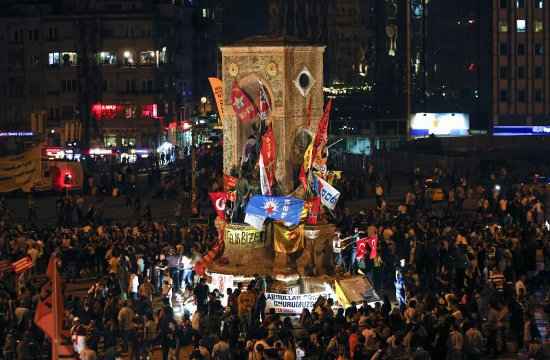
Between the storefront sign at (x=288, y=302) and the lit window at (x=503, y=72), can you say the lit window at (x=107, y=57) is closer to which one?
the lit window at (x=503, y=72)

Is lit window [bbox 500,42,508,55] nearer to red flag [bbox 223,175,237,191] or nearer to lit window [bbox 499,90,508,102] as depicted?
lit window [bbox 499,90,508,102]

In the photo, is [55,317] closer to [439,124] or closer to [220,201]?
[220,201]

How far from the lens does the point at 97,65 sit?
306ft

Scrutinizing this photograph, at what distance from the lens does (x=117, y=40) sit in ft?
306

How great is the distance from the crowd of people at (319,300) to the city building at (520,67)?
6445 centimetres

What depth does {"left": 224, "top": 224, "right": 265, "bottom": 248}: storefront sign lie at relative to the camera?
3326 centimetres

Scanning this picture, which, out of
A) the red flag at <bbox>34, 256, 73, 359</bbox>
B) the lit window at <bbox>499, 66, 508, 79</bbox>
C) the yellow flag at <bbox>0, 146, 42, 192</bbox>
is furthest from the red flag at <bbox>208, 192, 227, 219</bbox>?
the lit window at <bbox>499, 66, 508, 79</bbox>

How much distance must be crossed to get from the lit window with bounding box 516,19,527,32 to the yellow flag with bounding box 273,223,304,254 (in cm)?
7524

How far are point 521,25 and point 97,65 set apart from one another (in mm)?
30977

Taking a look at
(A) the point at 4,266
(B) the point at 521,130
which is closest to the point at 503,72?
(B) the point at 521,130

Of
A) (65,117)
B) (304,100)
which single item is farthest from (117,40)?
(304,100)

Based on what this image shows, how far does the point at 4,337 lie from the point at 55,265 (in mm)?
4971

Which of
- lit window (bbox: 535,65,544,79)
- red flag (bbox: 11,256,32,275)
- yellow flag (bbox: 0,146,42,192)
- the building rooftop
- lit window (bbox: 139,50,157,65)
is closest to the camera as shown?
red flag (bbox: 11,256,32,275)

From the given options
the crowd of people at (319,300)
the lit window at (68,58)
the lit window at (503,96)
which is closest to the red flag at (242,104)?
the crowd of people at (319,300)
